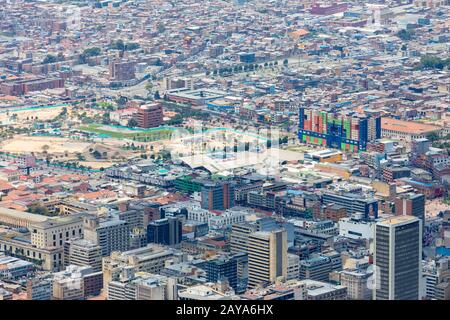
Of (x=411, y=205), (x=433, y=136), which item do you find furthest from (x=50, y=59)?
(x=411, y=205)

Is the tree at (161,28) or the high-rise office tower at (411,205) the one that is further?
the tree at (161,28)

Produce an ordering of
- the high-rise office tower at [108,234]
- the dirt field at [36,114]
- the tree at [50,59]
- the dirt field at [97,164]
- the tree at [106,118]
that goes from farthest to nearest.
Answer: the tree at [50,59] → the dirt field at [36,114] → the tree at [106,118] → the dirt field at [97,164] → the high-rise office tower at [108,234]

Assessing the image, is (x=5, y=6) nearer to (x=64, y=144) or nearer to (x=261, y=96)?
(x=261, y=96)

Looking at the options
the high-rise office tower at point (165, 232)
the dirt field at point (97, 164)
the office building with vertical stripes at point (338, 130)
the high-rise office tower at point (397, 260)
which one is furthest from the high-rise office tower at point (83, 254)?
the office building with vertical stripes at point (338, 130)

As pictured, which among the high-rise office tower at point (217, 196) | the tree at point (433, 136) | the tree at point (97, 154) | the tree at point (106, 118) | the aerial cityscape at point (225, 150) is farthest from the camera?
the tree at point (106, 118)

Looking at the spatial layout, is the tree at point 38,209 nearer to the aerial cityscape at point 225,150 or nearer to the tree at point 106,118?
the aerial cityscape at point 225,150
